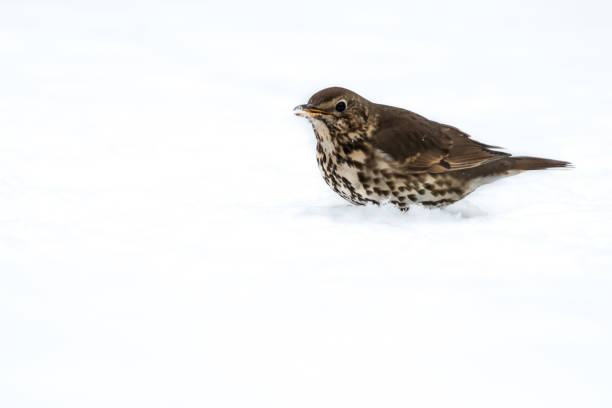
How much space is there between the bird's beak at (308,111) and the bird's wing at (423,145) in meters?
0.39

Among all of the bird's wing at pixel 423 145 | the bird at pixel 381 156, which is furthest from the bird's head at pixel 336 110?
the bird's wing at pixel 423 145

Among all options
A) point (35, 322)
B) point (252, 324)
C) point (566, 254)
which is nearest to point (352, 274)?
point (252, 324)

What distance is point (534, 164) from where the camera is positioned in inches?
237

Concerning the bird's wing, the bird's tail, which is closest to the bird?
the bird's wing

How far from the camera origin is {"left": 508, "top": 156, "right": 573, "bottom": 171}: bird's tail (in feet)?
19.7

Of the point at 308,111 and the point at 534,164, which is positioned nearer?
the point at 308,111

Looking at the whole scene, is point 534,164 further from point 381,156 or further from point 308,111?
point 308,111

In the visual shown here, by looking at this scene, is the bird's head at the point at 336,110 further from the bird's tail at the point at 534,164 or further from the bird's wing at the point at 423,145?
the bird's tail at the point at 534,164

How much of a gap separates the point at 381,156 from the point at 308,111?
543mm

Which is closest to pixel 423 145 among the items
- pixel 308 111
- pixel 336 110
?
pixel 336 110

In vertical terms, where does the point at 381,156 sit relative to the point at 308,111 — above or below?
below

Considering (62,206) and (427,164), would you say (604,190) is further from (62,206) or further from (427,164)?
(62,206)

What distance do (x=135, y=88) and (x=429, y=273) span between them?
6.01m

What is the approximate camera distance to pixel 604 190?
238 inches
